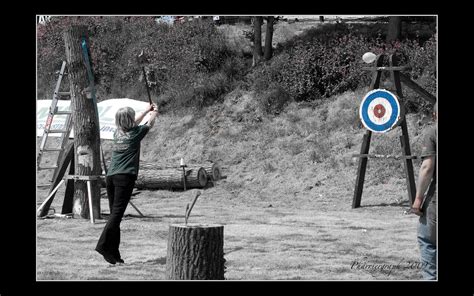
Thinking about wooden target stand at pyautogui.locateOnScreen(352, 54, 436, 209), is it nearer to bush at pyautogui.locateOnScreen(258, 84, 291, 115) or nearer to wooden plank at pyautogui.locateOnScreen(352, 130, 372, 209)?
wooden plank at pyautogui.locateOnScreen(352, 130, 372, 209)

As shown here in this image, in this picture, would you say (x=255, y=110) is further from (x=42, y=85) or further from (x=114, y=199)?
(x=114, y=199)

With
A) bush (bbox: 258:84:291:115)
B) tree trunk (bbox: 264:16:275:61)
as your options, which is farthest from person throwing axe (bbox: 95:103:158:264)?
tree trunk (bbox: 264:16:275:61)

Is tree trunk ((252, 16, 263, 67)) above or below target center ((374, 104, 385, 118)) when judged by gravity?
above

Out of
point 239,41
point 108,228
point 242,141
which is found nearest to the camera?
point 108,228

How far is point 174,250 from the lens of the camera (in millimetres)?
7301

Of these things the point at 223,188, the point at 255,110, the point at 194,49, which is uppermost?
the point at 194,49

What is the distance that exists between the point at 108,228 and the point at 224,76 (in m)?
15.3

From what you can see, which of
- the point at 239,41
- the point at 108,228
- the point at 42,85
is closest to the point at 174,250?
the point at 108,228

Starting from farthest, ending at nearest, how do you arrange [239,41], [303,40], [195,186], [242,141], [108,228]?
[239,41], [303,40], [242,141], [195,186], [108,228]

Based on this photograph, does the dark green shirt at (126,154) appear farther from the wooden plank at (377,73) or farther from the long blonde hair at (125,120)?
the wooden plank at (377,73)

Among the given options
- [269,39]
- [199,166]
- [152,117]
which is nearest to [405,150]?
[199,166]

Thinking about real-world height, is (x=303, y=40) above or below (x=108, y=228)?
above

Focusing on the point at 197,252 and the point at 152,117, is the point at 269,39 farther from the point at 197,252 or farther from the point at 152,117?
the point at 197,252

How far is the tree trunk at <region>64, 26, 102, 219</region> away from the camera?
1274 centimetres
